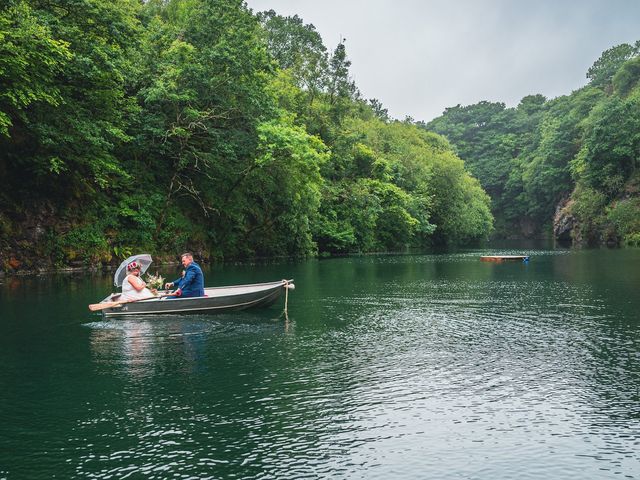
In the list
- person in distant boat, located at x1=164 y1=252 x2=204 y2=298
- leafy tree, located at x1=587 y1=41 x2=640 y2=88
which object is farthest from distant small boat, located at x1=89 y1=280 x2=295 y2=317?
leafy tree, located at x1=587 y1=41 x2=640 y2=88

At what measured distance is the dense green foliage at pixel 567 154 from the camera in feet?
235

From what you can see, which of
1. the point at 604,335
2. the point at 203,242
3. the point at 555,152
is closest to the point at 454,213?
the point at 555,152

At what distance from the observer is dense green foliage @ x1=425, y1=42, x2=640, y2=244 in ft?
235

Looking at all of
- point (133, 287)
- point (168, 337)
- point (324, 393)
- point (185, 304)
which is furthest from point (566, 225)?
point (324, 393)

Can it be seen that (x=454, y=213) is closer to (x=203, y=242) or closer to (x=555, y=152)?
(x=555, y=152)

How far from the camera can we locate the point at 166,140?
36594mm

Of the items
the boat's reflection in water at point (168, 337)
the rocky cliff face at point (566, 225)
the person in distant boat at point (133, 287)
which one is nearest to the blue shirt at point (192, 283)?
the boat's reflection in water at point (168, 337)

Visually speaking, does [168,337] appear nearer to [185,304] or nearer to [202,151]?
[185,304]

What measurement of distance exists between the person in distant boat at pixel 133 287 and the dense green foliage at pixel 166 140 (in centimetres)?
991

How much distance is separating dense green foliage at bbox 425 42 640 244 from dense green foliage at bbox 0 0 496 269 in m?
30.0

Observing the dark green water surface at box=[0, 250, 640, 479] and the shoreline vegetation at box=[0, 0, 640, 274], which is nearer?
the dark green water surface at box=[0, 250, 640, 479]

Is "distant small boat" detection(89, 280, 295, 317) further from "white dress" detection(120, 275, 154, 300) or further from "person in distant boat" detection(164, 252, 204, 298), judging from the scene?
"person in distant boat" detection(164, 252, 204, 298)

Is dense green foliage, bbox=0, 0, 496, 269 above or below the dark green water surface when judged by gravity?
above

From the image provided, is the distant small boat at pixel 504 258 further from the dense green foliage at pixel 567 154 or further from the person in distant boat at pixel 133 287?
the person in distant boat at pixel 133 287
